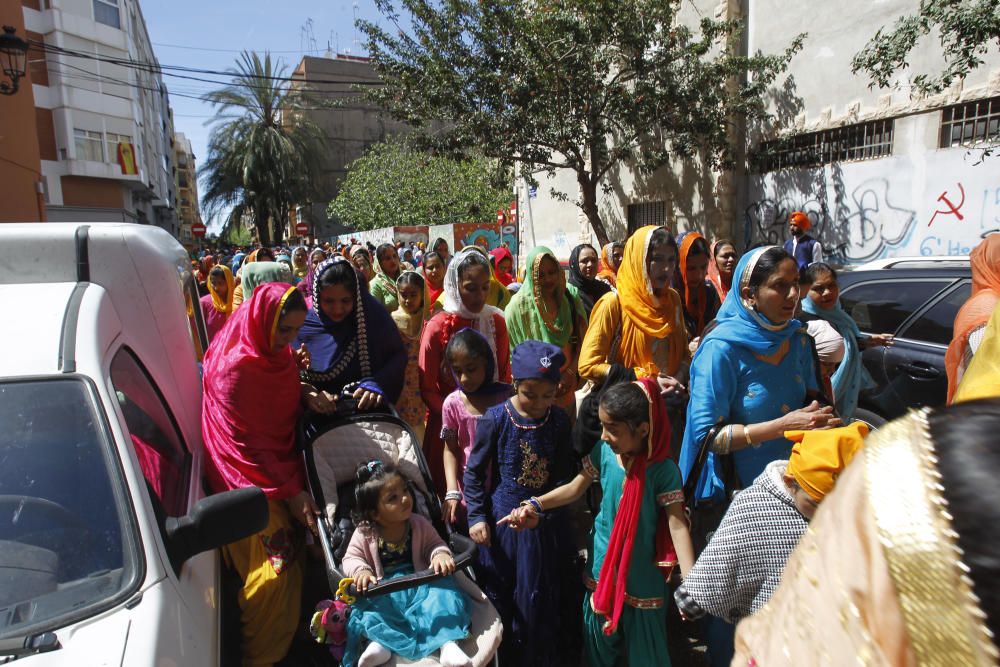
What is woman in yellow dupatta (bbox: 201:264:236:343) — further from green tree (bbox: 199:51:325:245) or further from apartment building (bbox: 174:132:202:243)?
apartment building (bbox: 174:132:202:243)

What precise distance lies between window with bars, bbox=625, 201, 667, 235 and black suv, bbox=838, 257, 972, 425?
10.6 meters

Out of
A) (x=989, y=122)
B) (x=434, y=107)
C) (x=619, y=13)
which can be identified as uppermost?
(x=619, y=13)

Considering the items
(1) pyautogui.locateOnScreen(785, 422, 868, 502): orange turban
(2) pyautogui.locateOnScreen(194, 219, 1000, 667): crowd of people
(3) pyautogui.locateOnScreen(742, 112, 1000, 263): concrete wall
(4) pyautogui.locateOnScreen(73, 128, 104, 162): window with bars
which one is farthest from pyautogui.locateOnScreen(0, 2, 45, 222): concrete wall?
(3) pyautogui.locateOnScreen(742, 112, 1000, 263): concrete wall

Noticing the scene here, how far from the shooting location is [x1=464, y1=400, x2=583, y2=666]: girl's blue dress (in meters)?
2.60

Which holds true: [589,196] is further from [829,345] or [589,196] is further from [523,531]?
[523,531]

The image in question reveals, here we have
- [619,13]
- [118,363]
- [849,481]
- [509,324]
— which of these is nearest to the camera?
[849,481]

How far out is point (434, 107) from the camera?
40.9ft

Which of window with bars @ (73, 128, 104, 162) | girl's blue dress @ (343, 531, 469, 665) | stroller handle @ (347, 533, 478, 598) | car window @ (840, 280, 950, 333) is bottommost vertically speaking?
girl's blue dress @ (343, 531, 469, 665)

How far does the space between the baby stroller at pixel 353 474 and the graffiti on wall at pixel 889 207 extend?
9501 mm

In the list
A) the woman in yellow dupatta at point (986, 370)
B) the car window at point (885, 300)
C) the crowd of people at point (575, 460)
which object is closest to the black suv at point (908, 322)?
the car window at point (885, 300)

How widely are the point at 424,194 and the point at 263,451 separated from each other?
2961 cm

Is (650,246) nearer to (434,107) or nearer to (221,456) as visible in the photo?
(221,456)

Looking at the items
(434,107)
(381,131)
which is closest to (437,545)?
(434,107)

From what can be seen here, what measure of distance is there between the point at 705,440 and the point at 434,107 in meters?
11.4
